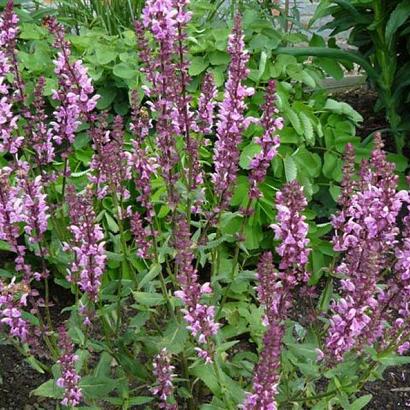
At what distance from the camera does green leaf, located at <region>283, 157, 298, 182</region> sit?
3.47 metres

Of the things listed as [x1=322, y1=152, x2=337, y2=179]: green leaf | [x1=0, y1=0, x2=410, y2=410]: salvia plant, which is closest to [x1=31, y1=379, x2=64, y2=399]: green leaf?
[x1=0, y1=0, x2=410, y2=410]: salvia plant

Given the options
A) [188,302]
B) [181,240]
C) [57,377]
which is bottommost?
[57,377]

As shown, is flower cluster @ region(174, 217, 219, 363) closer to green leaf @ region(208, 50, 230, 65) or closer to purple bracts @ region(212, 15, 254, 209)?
purple bracts @ region(212, 15, 254, 209)

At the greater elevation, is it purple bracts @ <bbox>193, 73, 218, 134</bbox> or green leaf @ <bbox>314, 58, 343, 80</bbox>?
purple bracts @ <bbox>193, 73, 218, 134</bbox>

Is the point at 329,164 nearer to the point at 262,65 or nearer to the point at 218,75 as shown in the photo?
the point at 262,65

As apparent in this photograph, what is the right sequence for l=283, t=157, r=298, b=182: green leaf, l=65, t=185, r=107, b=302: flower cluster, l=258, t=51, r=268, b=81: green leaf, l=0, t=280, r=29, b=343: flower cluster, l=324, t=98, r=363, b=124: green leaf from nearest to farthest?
l=65, t=185, r=107, b=302: flower cluster < l=0, t=280, r=29, b=343: flower cluster < l=283, t=157, r=298, b=182: green leaf < l=258, t=51, r=268, b=81: green leaf < l=324, t=98, r=363, b=124: green leaf

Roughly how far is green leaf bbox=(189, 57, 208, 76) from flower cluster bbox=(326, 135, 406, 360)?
5.14 feet

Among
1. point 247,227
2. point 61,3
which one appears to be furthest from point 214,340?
point 61,3

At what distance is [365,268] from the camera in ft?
6.37

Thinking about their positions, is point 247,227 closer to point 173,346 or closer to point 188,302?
point 173,346

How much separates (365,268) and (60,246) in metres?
1.37

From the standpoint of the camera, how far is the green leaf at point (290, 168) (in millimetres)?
3469

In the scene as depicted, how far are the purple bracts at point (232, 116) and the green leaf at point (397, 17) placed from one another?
Answer: 1.90 metres

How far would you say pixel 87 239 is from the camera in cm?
221
